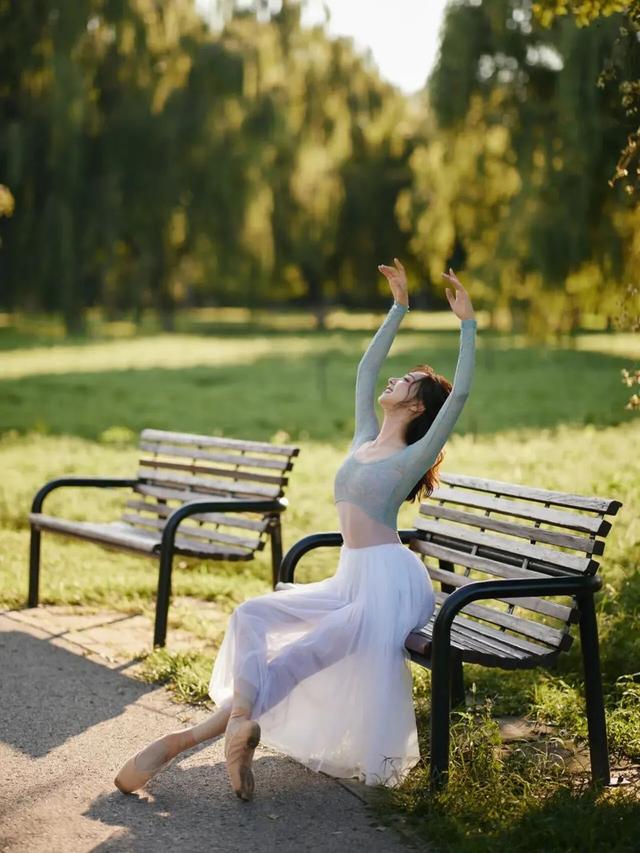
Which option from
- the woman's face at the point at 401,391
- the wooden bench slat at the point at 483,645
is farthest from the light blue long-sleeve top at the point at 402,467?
the wooden bench slat at the point at 483,645

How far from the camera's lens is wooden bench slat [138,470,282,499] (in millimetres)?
6391

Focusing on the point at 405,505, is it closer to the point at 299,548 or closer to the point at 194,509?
the point at 194,509

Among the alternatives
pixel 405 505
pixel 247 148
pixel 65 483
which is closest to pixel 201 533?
pixel 65 483

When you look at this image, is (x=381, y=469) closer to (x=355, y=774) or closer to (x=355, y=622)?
(x=355, y=622)

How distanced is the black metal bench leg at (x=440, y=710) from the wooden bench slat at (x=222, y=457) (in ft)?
8.61

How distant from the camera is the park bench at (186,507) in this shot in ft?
18.8

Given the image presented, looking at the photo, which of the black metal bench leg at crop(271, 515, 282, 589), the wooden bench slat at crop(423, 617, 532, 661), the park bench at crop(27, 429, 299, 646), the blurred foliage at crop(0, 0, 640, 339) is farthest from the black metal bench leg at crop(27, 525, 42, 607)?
the blurred foliage at crop(0, 0, 640, 339)

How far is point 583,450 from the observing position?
12273mm

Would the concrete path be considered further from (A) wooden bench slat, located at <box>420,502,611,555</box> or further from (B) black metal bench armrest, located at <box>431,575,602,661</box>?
(A) wooden bench slat, located at <box>420,502,611,555</box>

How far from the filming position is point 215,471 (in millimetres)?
6797

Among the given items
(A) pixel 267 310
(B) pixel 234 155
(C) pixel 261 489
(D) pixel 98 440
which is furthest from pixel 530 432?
(A) pixel 267 310

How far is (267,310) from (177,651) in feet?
207

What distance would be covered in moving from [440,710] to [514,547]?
2.97 ft

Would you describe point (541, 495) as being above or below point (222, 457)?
Result: above
